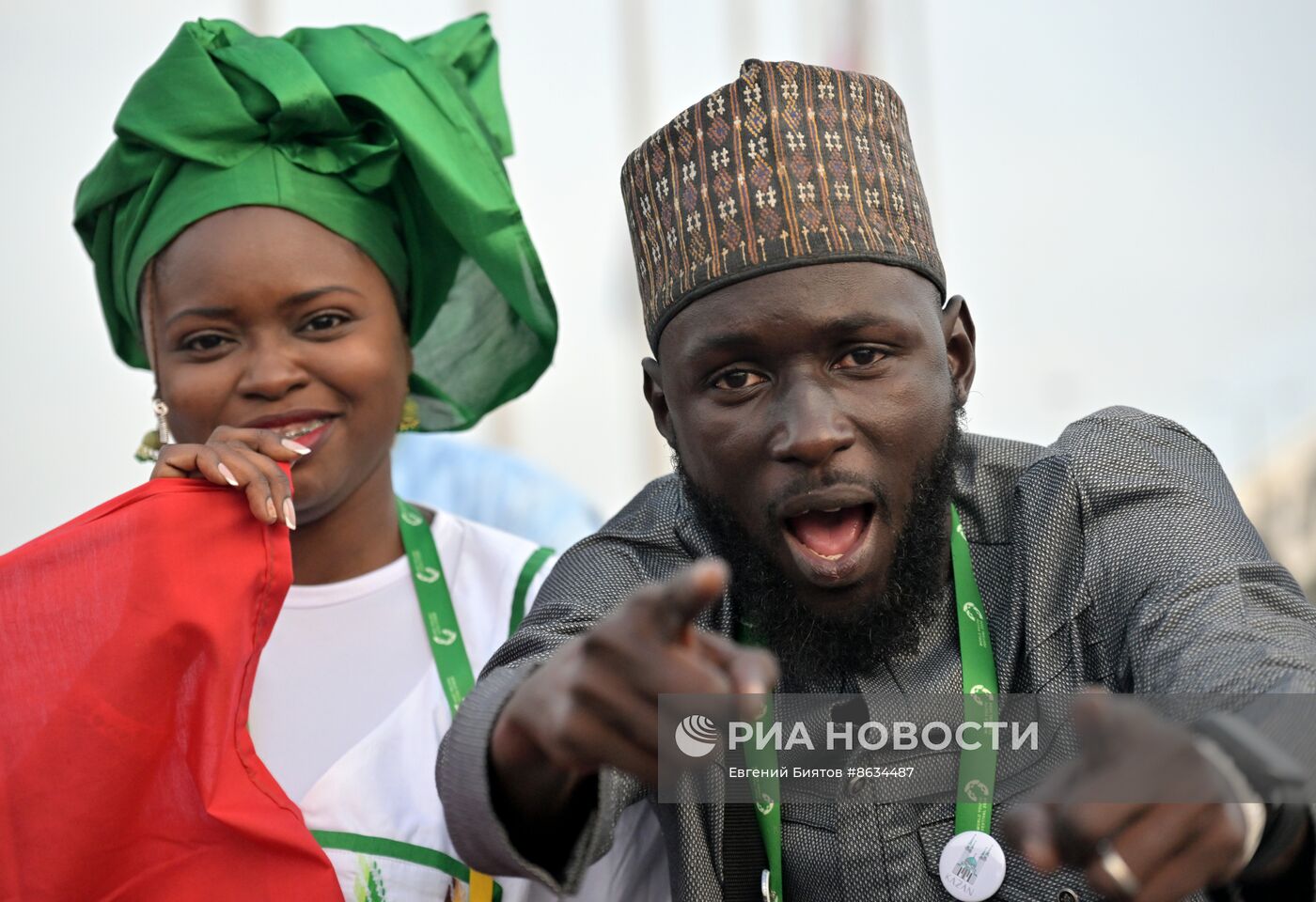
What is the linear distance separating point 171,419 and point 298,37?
102 cm

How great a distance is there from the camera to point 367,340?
3.51 meters

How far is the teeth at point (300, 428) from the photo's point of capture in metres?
3.40

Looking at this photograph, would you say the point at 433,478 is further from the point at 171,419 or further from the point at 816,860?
the point at 816,860

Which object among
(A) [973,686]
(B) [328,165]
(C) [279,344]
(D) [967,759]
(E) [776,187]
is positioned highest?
(B) [328,165]

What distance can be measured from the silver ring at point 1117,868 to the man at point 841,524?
0.54 m

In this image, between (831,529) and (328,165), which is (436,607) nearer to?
(328,165)

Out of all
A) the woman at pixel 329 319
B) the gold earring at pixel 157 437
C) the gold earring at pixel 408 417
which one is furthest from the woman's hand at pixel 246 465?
the gold earring at pixel 408 417

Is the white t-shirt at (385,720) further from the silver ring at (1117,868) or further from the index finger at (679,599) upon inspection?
the silver ring at (1117,868)

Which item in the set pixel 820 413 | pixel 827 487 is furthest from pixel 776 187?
pixel 827 487

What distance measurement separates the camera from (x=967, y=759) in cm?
265

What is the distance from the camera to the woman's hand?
3.04 metres

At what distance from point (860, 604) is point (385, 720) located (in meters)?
1.12

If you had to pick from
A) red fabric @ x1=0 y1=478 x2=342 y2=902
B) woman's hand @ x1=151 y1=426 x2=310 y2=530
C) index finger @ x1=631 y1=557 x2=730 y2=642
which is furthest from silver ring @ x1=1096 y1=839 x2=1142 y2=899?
woman's hand @ x1=151 y1=426 x2=310 y2=530

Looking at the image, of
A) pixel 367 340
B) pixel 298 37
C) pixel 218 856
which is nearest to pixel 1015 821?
pixel 218 856
